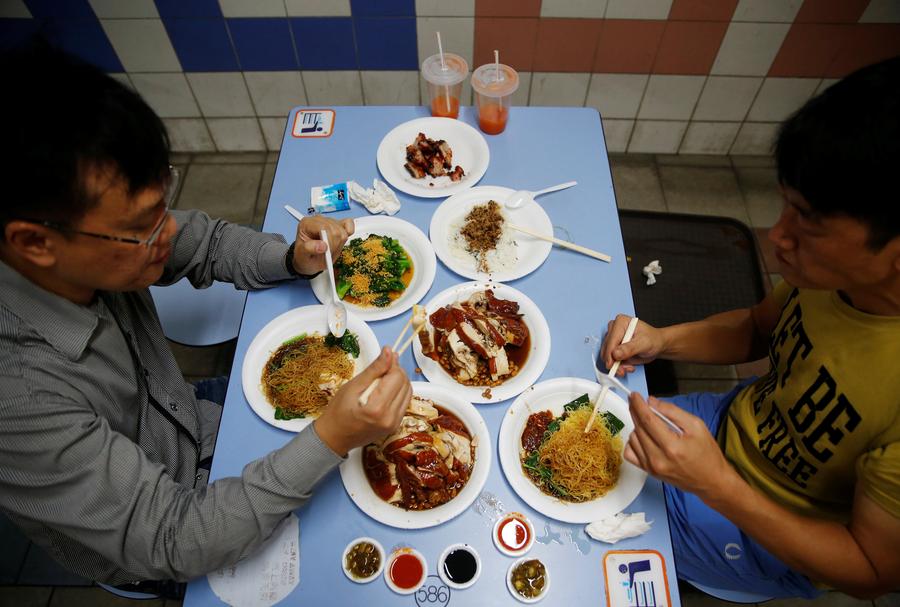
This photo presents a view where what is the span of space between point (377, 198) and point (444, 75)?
0.78 metres

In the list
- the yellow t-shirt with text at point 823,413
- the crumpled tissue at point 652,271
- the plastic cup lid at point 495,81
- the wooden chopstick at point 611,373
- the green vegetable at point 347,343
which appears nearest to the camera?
the yellow t-shirt with text at point 823,413

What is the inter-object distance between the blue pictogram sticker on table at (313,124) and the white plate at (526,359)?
49.3 inches

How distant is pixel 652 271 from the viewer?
9.80 feet

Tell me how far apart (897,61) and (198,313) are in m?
2.99

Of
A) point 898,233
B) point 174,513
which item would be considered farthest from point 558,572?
point 898,233

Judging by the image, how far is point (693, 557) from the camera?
209 cm

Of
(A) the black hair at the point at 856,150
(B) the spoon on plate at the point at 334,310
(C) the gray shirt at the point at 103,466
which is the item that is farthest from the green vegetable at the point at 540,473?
(A) the black hair at the point at 856,150

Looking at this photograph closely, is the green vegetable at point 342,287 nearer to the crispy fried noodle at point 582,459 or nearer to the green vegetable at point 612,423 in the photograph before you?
the crispy fried noodle at point 582,459

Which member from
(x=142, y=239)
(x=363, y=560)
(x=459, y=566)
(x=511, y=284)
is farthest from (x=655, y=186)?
(x=142, y=239)

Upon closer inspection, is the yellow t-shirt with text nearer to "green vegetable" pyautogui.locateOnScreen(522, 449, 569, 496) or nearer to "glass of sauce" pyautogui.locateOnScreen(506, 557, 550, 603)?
"green vegetable" pyautogui.locateOnScreen(522, 449, 569, 496)

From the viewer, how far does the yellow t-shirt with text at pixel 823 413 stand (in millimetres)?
1483

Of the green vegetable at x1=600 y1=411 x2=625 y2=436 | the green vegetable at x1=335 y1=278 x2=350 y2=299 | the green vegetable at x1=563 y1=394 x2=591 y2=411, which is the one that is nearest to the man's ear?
the green vegetable at x1=335 y1=278 x2=350 y2=299

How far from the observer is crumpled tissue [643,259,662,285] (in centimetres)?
298

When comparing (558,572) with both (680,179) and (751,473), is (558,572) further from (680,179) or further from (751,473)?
(680,179)
